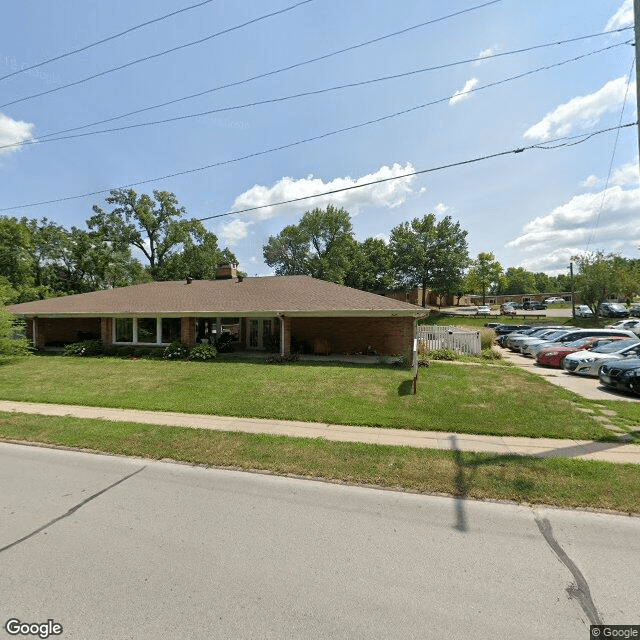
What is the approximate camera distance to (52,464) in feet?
17.5

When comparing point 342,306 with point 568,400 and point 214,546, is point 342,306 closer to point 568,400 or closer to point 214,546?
point 568,400

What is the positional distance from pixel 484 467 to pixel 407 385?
4981mm

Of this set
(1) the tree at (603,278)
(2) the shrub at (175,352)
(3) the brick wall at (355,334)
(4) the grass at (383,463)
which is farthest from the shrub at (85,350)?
(1) the tree at (603,278)

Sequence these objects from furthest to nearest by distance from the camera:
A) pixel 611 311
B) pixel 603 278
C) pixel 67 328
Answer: pixel 611 311, pixel 603 278, pixel 67 328

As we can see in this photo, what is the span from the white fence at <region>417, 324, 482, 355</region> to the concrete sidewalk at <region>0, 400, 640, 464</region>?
1153 centimetres

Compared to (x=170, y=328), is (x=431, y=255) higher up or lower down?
higher up

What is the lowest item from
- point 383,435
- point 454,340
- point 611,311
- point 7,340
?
point 383,435

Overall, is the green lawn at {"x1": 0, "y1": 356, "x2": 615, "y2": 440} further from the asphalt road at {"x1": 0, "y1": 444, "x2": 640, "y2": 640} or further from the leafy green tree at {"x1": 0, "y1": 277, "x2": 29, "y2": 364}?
the asphalt road at {"x1": 0, "y1": 444, "x2": 640, "y2": 640}

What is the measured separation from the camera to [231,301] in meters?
16.9

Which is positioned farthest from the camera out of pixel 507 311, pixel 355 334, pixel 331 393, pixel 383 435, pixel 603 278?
pixel 507 311

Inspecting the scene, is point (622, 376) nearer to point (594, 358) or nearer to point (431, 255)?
point (594, 358)
